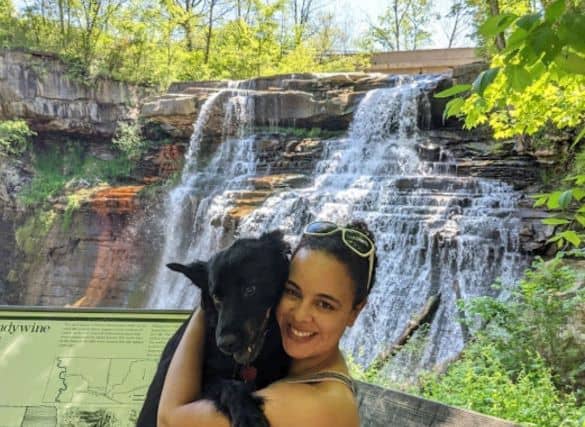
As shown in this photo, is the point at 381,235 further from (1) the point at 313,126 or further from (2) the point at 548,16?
(2) the point at 548,16

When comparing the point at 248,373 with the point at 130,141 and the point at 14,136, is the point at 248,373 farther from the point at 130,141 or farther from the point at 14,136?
the point at 14,136

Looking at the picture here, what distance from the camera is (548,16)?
3.47 ft

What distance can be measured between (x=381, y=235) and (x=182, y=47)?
1358 cm

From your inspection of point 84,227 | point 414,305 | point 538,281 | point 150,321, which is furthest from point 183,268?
point 84,227

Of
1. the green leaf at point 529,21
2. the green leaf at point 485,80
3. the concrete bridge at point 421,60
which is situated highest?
the concrete bridge at point 421,60

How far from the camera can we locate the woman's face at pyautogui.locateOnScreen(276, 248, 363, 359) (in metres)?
0.99

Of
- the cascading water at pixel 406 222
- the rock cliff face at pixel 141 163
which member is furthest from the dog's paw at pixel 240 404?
the rock cliff face at pixel 141 163

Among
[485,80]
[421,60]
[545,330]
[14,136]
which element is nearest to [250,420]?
[485,80]

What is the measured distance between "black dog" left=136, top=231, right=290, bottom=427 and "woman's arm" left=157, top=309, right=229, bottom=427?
18 millimetres

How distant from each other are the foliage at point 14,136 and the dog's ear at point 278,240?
1368cm

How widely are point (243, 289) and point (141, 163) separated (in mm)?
13031

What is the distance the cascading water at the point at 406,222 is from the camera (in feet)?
22.0

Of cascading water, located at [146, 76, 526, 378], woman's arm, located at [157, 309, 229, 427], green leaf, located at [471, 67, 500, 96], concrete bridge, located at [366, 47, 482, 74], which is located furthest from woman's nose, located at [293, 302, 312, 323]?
concrete bridge, located at [366, 47, 482, 74]

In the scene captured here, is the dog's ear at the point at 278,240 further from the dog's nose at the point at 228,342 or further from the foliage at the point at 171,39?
the foliage at the point at 171,39
